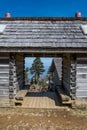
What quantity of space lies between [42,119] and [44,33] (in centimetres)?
449

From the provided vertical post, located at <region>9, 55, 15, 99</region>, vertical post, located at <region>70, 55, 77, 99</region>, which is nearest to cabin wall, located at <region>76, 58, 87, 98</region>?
vertical post, located at <region>70, 55, 77, 99</region>

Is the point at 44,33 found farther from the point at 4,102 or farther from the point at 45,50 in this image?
the point at 4,102

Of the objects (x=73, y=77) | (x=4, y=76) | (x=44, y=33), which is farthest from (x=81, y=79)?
(x=4, y=76)

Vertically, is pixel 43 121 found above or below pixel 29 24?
below

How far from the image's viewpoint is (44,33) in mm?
11000

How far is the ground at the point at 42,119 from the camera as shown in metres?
7.78

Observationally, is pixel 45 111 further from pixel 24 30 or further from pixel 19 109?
pixel 24 30

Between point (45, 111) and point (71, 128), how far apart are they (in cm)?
245

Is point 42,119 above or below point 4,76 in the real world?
below

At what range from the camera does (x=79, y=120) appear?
8.60 m

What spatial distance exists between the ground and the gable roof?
3.03 metres

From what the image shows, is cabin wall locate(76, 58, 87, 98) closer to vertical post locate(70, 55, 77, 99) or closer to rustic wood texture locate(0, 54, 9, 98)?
vertical post locate(70, 55, 77, 99)

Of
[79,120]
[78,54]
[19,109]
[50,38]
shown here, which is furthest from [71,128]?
[50,38]

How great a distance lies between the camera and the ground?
7781mm
